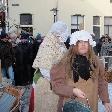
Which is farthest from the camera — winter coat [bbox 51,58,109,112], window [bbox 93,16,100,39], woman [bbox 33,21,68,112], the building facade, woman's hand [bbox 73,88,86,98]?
window [bbox 93,16,100,39]

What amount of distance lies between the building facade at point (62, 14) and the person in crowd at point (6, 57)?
17.7m

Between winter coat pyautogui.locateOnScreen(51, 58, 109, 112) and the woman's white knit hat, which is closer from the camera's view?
winter coat pyautogui.locateOnScreen(51, 58, 109, 112)

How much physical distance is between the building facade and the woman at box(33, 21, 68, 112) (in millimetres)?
23949

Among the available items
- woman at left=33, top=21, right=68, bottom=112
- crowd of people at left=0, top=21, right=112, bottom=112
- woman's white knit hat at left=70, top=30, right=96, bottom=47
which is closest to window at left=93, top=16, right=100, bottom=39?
crowd of people at left=0, top=21, right=112, bottom=112

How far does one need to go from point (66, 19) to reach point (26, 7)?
2556mm

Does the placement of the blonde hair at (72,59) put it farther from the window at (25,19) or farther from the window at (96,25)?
the window at (96,25)

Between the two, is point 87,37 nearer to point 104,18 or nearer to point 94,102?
point 94,102

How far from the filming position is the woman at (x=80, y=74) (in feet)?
16.1

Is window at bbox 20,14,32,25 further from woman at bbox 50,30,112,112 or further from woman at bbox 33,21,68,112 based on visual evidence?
woman at bbox 50,30,112,112

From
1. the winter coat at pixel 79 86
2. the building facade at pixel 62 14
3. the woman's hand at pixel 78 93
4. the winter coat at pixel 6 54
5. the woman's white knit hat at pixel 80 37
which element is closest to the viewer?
the woman's hand at pixel 78 93

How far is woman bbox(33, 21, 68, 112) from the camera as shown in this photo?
6508 mm

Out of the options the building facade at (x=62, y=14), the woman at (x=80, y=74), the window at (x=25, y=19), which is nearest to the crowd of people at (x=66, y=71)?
the woman at (x=80, y=74)

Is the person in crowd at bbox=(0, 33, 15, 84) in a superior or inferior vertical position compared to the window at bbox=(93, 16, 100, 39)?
inferior

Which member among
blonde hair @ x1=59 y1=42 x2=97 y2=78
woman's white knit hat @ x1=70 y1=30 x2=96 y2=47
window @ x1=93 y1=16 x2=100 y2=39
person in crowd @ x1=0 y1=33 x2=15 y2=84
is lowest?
person in crowd @ x1=0 y1=33 x2=15 y2=84
